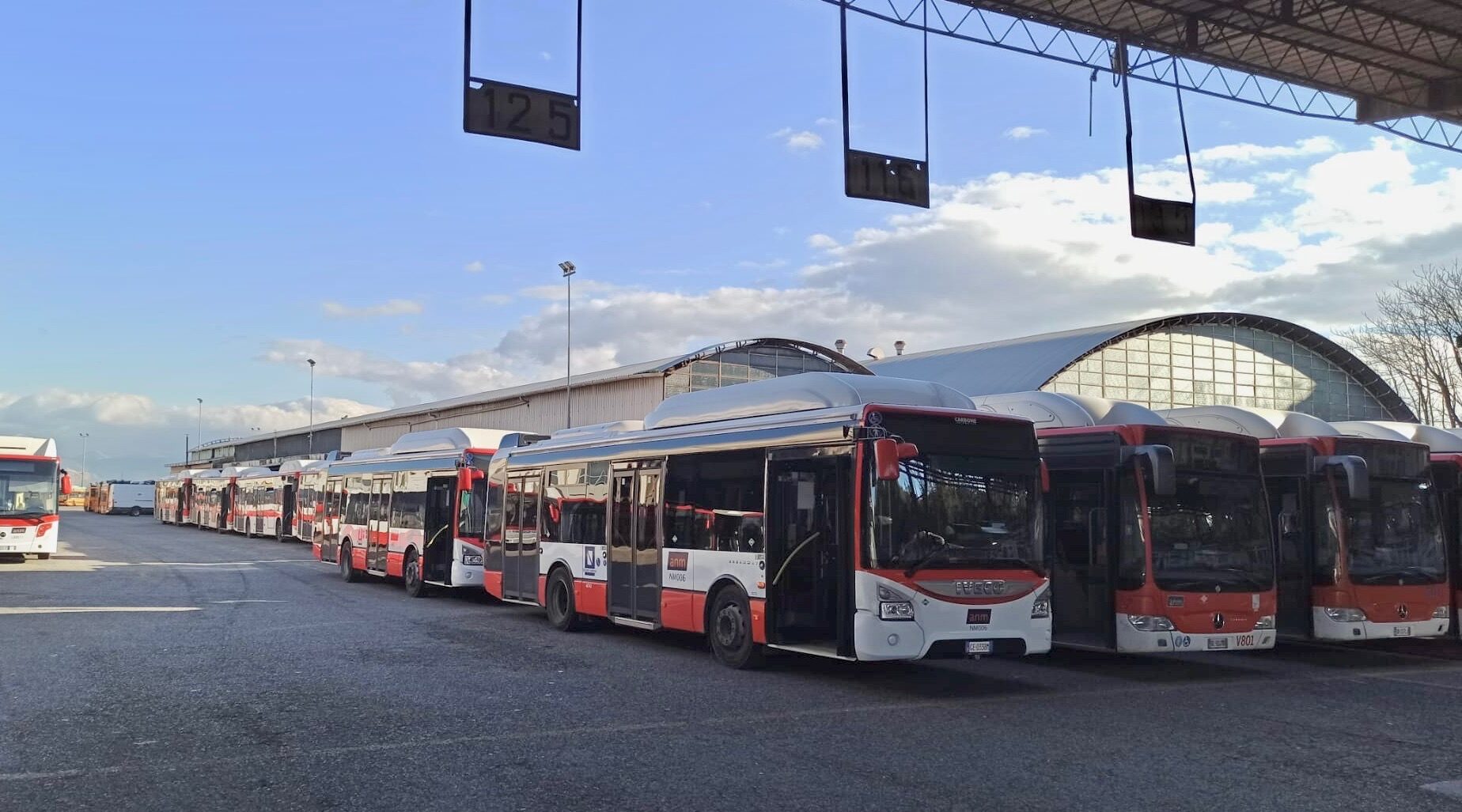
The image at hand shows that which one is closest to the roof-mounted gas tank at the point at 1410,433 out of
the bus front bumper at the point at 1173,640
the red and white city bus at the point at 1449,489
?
the red and white city bus at the point at 1449,489

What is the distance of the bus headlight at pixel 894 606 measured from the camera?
1058 centimetres

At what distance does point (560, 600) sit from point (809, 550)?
19.9 feet

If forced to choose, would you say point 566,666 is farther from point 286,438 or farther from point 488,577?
point 286,438

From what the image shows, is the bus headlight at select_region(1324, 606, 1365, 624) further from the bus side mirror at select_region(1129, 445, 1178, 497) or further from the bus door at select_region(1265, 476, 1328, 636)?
the bus side mirror at select_region(1129, 445, 1178, 497)

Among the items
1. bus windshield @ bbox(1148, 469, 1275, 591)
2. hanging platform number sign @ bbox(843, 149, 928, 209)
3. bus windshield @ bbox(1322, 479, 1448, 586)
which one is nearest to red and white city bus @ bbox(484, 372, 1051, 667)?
bus windshield @ bbox(1148, 469, 1275, 591)

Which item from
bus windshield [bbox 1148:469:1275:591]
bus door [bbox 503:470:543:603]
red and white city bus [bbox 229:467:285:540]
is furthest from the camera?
red and white city bus [bbox 229:467:285:540]

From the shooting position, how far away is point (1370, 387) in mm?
→ 54031

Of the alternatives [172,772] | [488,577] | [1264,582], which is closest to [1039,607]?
[1264,582]

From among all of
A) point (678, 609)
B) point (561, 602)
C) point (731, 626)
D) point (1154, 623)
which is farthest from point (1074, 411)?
point (561, 602)

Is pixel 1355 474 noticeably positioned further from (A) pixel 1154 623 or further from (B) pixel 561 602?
(B) pixel 561 602

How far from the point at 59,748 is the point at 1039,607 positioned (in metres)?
8.15

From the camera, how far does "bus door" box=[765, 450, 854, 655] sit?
11.0 metres

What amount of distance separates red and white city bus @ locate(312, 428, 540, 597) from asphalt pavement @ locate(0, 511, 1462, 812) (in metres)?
4.30

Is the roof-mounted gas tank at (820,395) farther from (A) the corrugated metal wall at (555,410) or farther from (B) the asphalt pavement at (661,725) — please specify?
(A) the corrugated metal wall at (555,410)
